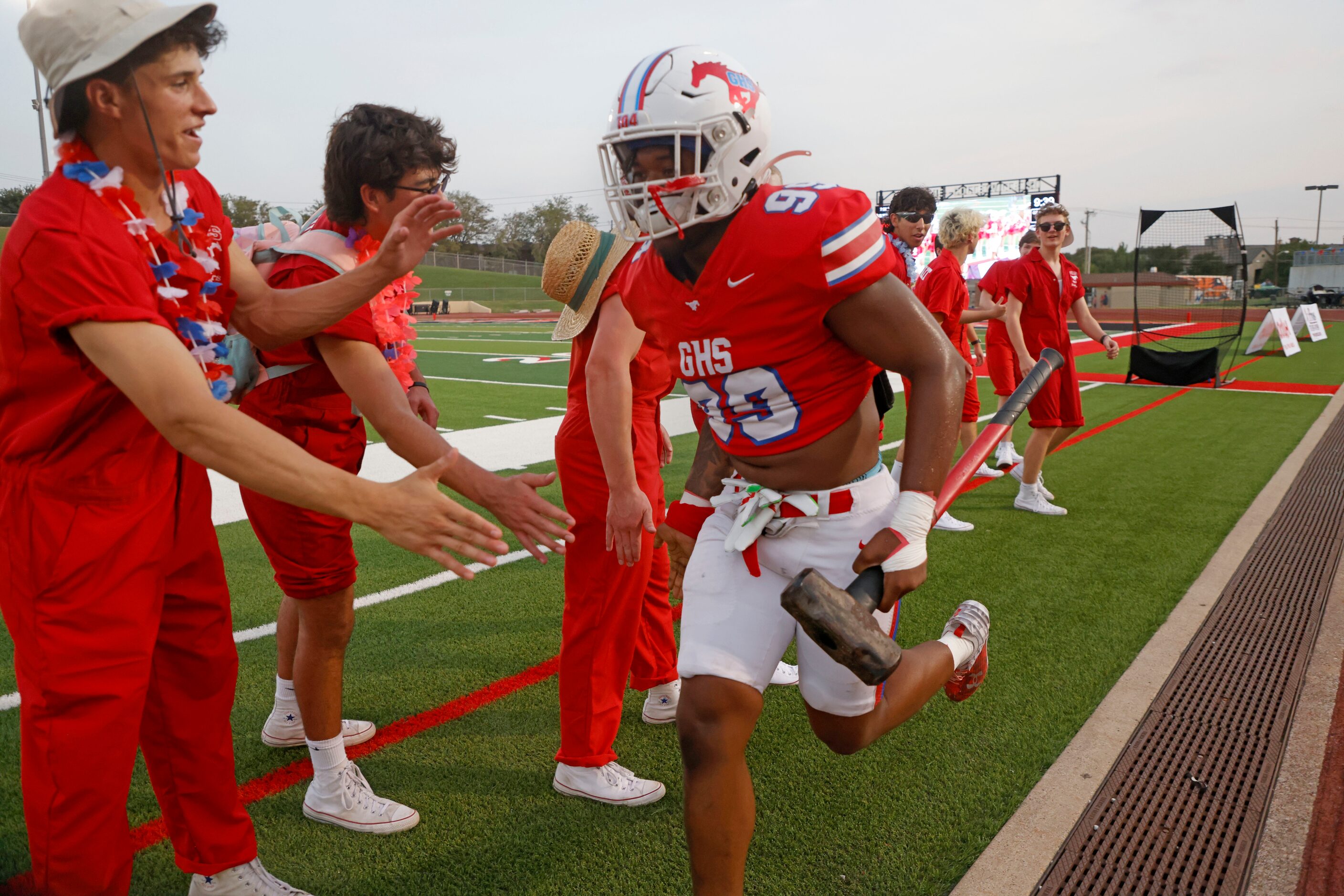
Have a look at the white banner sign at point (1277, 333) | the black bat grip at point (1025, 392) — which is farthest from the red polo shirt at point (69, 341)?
the white banner sign at point (1277, 333)

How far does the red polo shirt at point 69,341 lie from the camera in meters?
1.66

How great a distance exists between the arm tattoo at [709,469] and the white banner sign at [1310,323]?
92.1 feet

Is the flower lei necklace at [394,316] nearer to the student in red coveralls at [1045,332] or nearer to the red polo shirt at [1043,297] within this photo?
the student in red coveralls at [1045,332]

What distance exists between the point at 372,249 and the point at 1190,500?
268 inches

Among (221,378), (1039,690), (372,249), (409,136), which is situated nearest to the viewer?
(221,378)

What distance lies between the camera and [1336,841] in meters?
2.74

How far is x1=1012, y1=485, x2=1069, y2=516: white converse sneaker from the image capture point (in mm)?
6797

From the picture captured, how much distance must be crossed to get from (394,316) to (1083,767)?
298 centimetres

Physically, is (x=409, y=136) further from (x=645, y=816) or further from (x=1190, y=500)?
(x=1190, y=500)

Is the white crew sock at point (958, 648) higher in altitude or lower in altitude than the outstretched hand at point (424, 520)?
lower

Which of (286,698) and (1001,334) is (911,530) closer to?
(286,698)

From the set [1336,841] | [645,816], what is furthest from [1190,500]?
[645,816]

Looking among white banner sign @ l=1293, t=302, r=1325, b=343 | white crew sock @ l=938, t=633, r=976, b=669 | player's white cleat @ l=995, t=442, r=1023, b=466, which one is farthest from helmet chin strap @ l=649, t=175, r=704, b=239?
white banner sign @ l=1293, t=302, r=1325, b=343

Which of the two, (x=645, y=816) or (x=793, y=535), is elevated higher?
(x=793, y=535)
